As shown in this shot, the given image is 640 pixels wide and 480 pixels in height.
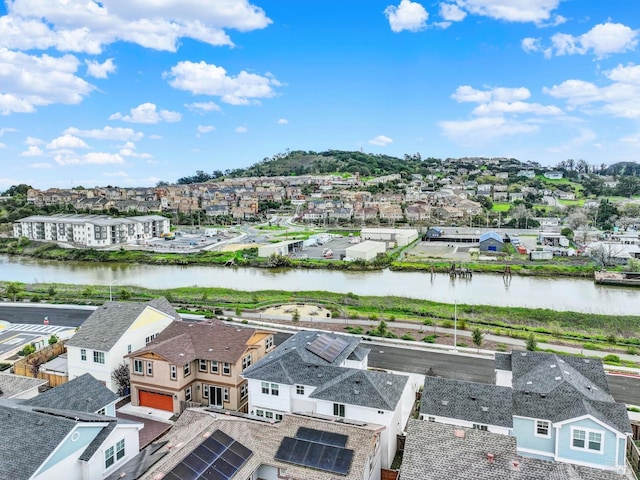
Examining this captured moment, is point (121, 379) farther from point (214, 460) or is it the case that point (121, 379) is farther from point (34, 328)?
point (34, 328)

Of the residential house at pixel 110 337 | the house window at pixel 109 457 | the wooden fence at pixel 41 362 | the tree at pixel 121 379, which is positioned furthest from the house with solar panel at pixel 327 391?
the wooden fence at pixel 41 362

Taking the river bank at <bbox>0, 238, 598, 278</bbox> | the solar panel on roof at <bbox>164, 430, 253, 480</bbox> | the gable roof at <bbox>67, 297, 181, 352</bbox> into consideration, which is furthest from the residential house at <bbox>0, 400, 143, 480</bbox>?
the river bank at <bbox>0, 238, 598, 278</bbox>

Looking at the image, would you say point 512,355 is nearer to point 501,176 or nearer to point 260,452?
point 260,452

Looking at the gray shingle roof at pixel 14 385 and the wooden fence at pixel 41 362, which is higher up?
the gray shingle roof at pixel 14 385

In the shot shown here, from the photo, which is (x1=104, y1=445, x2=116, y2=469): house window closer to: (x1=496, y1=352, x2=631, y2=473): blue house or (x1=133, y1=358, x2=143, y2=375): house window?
(x1=133, y1=358, x2=143, y2=375): house window

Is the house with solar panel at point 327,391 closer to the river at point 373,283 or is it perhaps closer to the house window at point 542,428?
the house window at point 542,428
